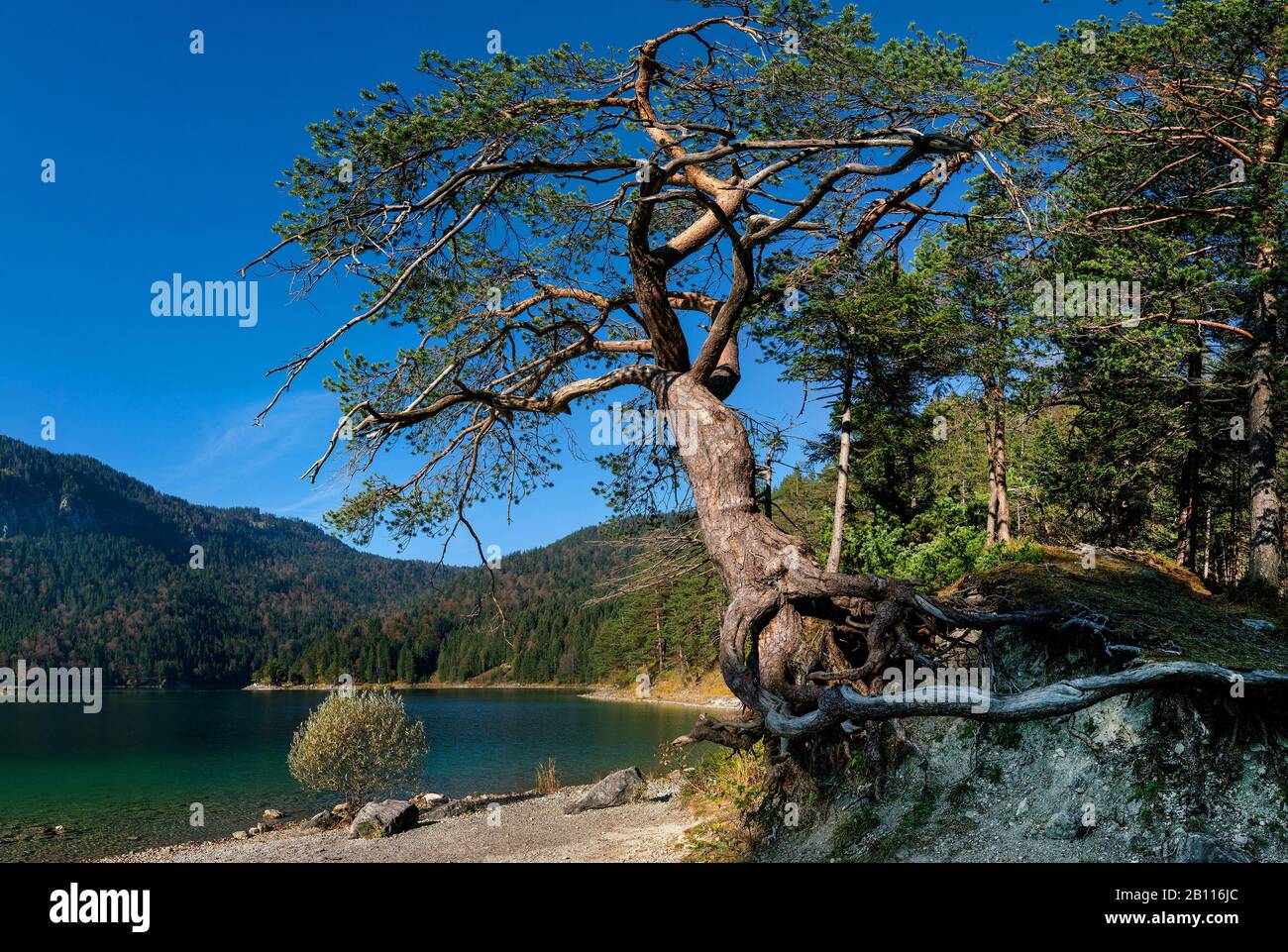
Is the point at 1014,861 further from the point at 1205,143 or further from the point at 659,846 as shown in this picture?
the point at 1205,143

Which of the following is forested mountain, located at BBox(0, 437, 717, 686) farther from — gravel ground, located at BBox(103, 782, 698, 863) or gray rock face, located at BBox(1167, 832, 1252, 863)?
gray rock face, located at BBox(1167, 832, 1252, 863)

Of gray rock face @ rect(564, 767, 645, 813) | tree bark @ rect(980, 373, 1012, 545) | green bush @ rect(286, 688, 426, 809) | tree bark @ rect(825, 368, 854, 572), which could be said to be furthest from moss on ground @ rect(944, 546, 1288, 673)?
green bush @ rect(286, 688, 426, 809)

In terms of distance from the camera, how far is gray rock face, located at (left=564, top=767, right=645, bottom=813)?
15.2 m

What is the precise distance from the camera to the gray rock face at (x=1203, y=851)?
5031 mm

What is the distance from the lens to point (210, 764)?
34.6 metres

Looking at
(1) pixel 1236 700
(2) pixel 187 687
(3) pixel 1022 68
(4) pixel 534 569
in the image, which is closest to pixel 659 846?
(1) pixel 1236 700

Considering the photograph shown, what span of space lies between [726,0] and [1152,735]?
8.40 m

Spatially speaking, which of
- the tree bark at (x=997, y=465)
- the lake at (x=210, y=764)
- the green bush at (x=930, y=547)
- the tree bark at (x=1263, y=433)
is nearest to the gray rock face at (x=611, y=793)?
the green bush at (x=930, y=547)

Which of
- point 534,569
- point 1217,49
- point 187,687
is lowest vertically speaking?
point 187,687

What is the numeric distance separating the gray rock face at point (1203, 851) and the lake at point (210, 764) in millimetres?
21067

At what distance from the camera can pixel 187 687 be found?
13225 cm

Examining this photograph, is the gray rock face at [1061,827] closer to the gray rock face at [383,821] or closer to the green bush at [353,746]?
the gray rock face at [383,821]

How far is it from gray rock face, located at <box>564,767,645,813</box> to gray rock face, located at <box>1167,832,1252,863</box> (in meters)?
11.3

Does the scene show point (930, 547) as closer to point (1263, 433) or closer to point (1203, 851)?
point (1263, 433)
